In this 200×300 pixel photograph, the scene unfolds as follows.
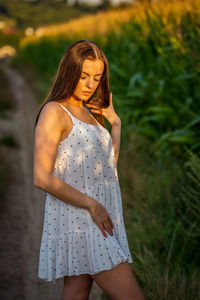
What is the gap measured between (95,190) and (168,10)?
3559mm

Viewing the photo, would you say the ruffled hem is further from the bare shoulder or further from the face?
the face

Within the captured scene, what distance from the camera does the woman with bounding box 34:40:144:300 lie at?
56.3 inches

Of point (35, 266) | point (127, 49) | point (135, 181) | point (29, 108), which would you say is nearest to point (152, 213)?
point (135, 181)

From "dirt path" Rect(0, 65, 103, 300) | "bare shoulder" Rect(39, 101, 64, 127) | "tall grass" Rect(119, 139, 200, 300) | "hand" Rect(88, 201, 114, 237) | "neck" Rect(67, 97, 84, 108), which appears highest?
"neck" Rect(67, 97, 84, 108)

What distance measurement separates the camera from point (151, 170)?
12.2 feet

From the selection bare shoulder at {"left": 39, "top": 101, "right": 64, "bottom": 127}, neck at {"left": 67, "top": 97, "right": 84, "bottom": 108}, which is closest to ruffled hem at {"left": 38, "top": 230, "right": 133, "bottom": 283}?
bare shoulder at {"left": 39, "top": 101, "right": 64, "bottom": 127}

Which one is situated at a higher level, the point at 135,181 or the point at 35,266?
the point at 135,181

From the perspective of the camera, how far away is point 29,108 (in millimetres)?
10641

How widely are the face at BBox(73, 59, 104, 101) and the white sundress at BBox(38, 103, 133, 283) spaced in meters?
0.13

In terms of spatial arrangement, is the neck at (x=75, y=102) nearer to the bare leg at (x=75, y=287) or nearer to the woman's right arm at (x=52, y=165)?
the woman's right arm at (x=52, y=165)

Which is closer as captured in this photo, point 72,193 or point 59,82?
point 72,193

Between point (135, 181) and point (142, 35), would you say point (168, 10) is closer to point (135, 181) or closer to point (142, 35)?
point (142, 35)

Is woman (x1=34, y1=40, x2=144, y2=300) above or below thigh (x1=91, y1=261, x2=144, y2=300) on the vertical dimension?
above

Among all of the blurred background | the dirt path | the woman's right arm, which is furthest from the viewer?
the dirt path
